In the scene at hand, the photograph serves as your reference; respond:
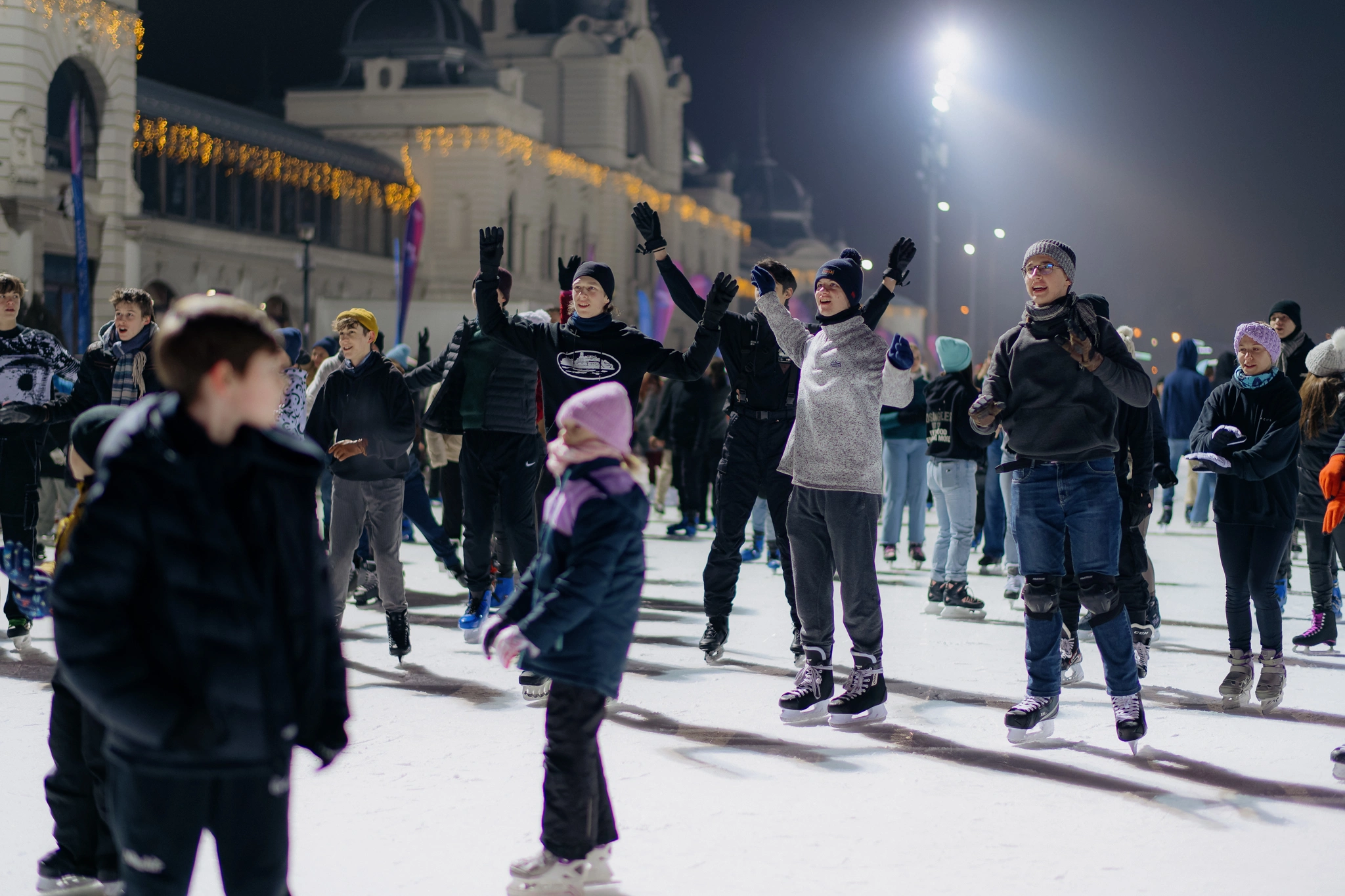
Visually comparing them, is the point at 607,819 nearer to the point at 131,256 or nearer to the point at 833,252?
the point at 131,256

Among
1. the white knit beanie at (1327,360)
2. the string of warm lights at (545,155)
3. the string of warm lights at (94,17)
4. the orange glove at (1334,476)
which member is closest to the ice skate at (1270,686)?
the orange glove at (1334,476)

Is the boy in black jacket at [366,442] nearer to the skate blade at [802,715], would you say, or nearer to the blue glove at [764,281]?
the blue glove at [764,281]

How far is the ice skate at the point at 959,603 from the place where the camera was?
352 inches

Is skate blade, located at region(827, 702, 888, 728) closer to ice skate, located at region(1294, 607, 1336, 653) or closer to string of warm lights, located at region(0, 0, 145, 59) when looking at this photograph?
ice skate, located at region(1294, 607, 1336, 653)

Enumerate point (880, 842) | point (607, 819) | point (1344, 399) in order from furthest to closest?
point (1344, 399)
point (880, 842)
point (607, 819)

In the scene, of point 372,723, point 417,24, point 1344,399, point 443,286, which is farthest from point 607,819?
point 417,24

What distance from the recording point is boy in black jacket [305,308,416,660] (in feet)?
22.3

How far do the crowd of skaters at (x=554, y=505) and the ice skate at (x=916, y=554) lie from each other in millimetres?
479

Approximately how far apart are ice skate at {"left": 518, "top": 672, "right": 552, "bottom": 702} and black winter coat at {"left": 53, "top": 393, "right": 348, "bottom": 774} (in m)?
3.48

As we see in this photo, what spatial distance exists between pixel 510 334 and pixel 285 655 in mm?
3738

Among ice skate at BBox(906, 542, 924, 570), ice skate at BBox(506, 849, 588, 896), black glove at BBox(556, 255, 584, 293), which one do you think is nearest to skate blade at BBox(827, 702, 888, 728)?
ice skate at BBox(506, 849, 588, 896)

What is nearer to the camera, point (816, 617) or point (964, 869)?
point (964, 869)

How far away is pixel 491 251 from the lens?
19.9 feet

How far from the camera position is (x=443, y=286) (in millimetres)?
44562
